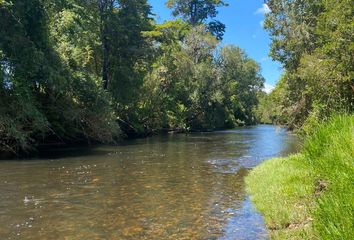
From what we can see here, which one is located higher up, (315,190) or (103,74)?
(103,74)

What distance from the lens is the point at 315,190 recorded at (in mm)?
10266

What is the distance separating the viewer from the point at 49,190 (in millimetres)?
14109

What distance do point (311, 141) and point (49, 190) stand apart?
8.35 metres

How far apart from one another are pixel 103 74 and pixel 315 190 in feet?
124

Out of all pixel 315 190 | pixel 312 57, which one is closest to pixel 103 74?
pixel 312 57

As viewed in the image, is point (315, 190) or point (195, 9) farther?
point (195, 9)

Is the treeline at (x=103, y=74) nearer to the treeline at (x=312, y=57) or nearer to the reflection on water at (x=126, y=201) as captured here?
the reflection on water at (x=126, y=201)

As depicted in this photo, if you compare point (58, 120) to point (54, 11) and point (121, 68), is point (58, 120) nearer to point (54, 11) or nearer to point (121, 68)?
point (54, 11)

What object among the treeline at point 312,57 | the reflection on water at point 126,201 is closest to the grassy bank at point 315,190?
the reflection on water at point 126,201

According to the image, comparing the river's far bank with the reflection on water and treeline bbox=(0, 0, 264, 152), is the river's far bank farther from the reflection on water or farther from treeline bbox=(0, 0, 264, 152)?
→ the reflection on water

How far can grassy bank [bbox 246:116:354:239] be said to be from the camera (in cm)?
584

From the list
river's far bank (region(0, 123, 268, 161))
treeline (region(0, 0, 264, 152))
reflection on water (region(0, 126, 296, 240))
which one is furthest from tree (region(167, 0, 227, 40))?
reflection on water (region(0, 126, 296, 240))

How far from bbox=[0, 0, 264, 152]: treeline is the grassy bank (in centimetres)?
1594

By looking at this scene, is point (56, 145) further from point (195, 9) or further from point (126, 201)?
point (195, 9)
